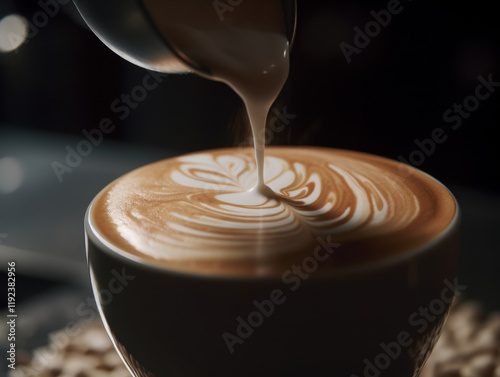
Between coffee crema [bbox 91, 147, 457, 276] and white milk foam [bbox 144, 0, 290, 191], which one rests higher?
white milk foam [bbox 144, 0, 290, 191]

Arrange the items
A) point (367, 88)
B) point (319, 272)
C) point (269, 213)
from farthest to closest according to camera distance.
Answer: point (367, 88), point (269, 213), point (319, 272)

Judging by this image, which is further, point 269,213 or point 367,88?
point 367,88

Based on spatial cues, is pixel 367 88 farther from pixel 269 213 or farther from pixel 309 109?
pixel 269 213

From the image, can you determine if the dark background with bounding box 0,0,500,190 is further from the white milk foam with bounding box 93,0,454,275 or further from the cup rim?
the cup rim

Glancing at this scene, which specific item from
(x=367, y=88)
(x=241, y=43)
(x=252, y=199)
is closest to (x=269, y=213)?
(x=252, y=199)

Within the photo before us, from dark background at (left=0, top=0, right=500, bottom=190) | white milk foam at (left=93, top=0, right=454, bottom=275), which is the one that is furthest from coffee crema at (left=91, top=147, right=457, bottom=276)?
dark background at (left=0, top=0, right=500, bottom=190)

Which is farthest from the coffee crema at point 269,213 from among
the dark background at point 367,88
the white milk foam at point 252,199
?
the dark background at point 367,88

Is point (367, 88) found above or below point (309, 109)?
above
